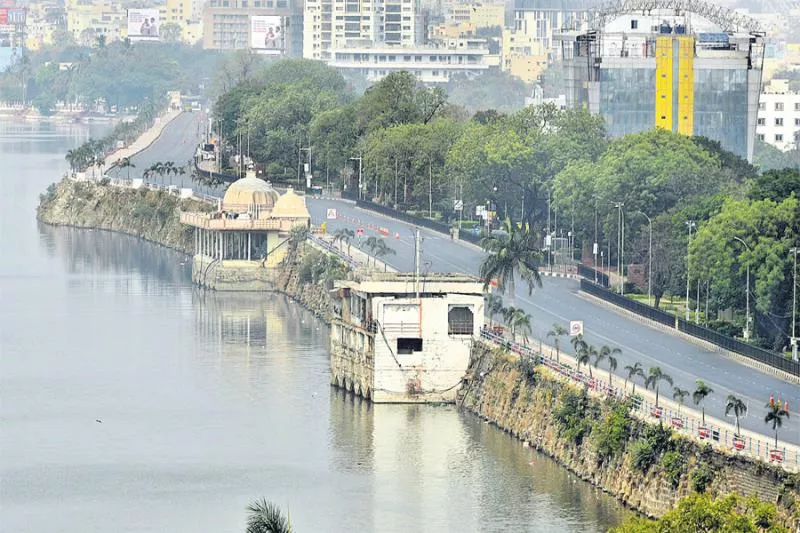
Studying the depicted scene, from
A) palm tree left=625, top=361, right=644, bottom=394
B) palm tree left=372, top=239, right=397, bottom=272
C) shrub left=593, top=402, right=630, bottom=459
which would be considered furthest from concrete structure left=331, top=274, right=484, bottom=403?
palm tree left=372, top=239, right=397, bottom=272

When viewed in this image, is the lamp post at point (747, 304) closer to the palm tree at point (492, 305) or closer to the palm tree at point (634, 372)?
the palm tree at point (634, 372)

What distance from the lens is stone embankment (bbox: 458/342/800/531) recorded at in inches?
3410

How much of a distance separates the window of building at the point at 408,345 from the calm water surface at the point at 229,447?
3015mm

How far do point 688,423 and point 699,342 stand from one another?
25192 millimetres

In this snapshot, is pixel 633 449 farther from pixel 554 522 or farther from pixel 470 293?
pixel 470 293

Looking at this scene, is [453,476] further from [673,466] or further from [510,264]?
[510,264]

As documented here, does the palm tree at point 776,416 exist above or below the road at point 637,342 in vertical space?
above

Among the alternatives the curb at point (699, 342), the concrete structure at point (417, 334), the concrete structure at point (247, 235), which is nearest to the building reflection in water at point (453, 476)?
the concrete structure at point (417, 334)

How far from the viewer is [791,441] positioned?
303ft

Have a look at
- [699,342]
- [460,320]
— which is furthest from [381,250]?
[699,342]

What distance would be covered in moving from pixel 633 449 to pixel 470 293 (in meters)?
26.9

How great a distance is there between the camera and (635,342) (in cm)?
12138

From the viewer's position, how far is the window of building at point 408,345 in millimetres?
118688

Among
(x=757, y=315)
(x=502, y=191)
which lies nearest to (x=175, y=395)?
(x=757, y=315)
